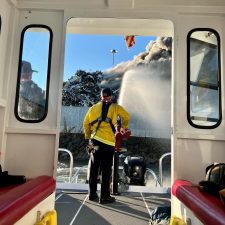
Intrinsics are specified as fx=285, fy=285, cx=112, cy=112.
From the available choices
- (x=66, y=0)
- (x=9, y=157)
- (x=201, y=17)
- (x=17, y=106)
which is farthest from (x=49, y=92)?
(x=201, y=17)

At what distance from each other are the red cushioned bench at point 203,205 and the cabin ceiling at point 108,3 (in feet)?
4.92

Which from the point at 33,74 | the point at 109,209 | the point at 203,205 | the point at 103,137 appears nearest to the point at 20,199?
the point at 203,205

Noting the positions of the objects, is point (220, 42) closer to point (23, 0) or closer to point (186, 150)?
point (186, 150)

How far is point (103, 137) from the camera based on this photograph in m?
3.51

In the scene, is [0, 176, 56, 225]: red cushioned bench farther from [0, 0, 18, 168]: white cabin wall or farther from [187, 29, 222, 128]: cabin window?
[187, 29, 222, 128]: cabin window

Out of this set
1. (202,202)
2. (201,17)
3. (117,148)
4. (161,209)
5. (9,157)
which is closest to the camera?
(202,202)

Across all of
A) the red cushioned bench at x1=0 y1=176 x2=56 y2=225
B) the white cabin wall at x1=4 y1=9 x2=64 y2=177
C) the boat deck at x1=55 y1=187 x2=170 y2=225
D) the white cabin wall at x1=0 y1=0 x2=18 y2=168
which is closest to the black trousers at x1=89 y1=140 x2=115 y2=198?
the boat deck at x1=55 y1=187 x2=170 y2=225

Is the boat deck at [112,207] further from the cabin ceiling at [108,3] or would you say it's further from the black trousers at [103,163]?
the cabin ceiling at [108,3]

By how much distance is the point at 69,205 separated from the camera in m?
3.33

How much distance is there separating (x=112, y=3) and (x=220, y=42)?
96 cm

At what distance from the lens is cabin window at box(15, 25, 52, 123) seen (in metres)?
2.33

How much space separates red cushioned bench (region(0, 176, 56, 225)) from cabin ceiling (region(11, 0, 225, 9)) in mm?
1463

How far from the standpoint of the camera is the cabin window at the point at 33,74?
233cm

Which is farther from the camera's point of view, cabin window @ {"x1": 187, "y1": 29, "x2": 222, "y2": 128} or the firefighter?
the firefighter
